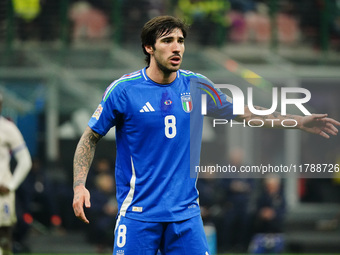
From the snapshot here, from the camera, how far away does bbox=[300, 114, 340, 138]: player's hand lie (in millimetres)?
5318

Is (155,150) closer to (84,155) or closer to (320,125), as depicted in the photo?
(84,155)

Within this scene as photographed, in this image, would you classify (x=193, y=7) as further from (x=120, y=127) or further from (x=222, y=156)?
(x=120, y=127)

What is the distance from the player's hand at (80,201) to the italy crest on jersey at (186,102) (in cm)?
90

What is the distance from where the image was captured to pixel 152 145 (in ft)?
16.9

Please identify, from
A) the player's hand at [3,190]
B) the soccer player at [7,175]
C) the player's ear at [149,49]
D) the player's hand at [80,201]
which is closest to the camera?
the player's hand at [80,201]

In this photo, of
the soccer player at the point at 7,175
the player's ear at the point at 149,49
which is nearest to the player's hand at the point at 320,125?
the player's ear at the point at 149,49

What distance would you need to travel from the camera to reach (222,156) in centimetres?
1528

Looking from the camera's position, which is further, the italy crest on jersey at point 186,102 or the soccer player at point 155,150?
the italy crest on jersey at point 186,102

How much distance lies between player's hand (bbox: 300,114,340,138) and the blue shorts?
1085 mm

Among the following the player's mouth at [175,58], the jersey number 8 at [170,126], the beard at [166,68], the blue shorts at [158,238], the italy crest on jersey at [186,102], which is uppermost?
the player's mouth at [175,58]

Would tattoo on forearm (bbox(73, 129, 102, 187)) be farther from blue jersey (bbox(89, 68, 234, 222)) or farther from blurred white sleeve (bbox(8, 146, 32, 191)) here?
blurred white sleeve (bbox(8, 146, 32, 191))

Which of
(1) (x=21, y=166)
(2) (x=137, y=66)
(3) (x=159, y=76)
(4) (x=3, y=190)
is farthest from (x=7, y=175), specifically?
(2) (x=137, y=66)

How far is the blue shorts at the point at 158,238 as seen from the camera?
16.7 ft
